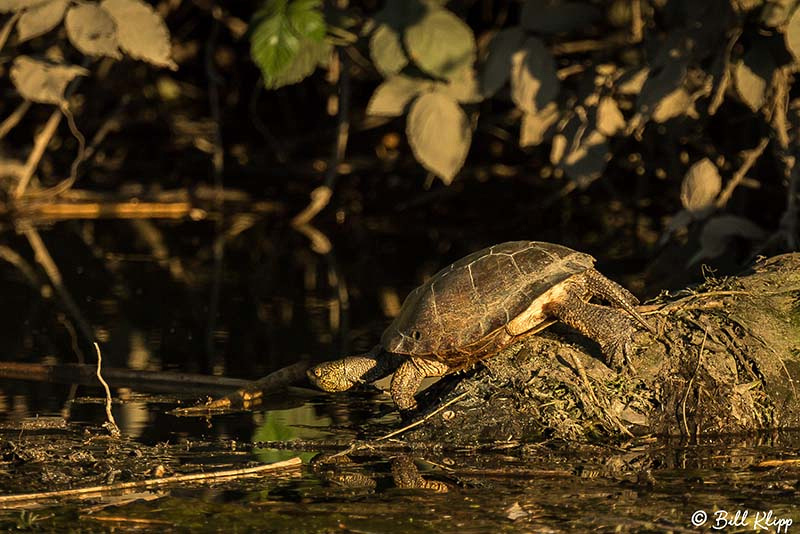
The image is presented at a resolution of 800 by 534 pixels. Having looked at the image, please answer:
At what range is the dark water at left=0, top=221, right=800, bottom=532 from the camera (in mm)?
3729

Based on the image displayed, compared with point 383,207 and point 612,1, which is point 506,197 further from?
point 612,1

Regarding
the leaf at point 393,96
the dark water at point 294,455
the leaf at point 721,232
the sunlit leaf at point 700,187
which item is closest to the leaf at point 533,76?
the leaf at point 393,96

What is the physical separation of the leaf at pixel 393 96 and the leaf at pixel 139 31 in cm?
110

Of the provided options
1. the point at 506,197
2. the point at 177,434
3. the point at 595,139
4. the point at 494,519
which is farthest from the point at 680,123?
the point at 494,519

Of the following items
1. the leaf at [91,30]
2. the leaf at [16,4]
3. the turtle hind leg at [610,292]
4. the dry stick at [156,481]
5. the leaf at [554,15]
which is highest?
the leaf at [16,4]

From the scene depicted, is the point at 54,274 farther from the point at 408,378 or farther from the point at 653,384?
the point at 653,384

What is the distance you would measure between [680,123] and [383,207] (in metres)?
2.99

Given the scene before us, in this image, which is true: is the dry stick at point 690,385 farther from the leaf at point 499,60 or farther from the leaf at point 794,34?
the leaf at point 499,60

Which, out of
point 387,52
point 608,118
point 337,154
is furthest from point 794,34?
point 337,154

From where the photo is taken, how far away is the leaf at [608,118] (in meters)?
7.84

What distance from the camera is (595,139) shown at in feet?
25.8

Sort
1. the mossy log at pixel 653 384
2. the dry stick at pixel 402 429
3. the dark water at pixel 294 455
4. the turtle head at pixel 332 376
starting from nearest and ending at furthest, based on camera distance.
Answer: the dark water at pixel 294 455 → the dry stick at pixel 402 429 → the mossy log at pixel 653 384 → the turtle head at pixel 332 376

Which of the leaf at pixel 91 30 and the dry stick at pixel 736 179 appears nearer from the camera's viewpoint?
the dry stick at pixel 736 179

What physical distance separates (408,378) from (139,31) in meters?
3.66
